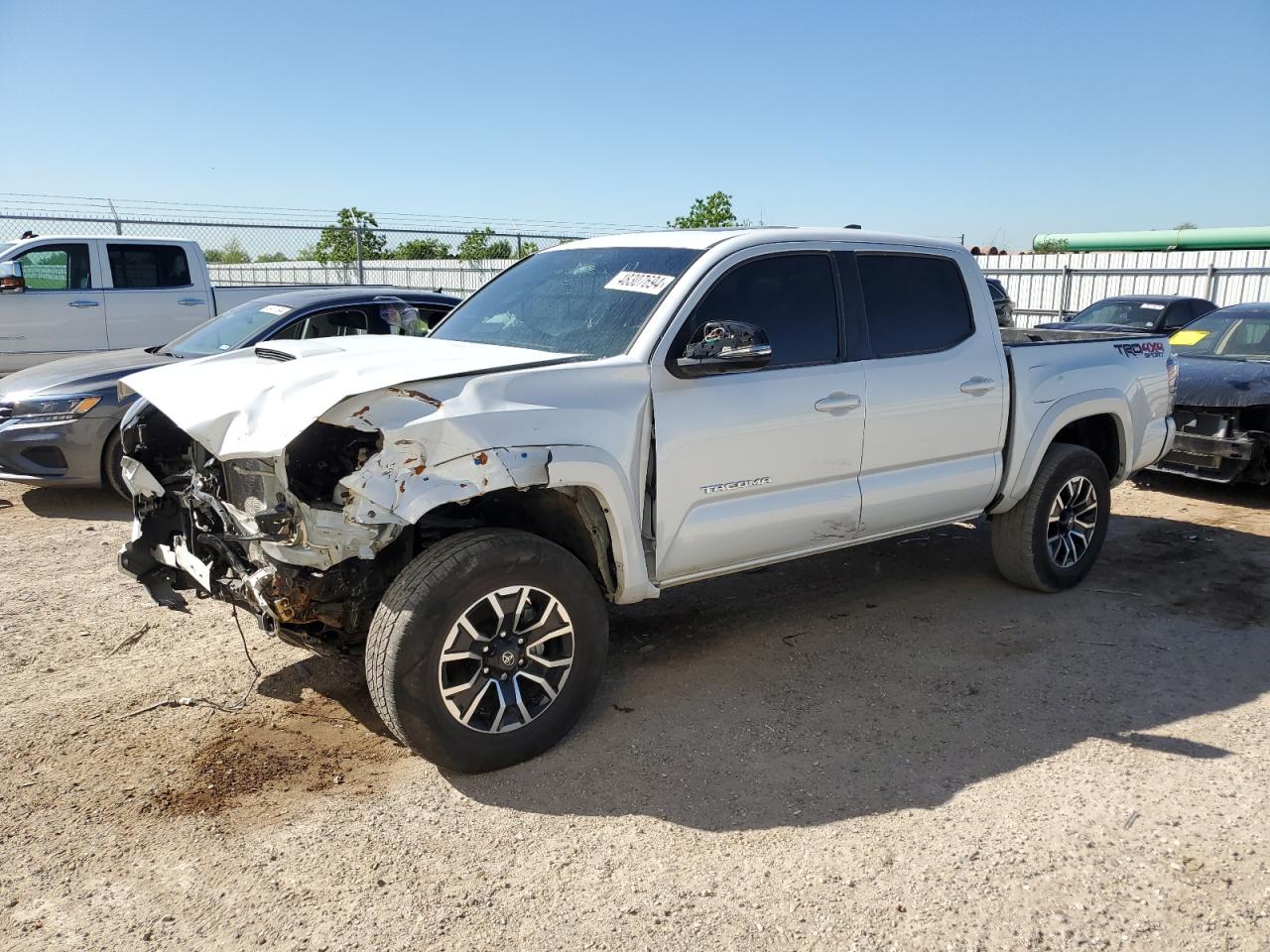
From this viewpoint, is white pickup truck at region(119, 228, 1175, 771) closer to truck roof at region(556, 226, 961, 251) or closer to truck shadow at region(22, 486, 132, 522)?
truck roof at region(556, 226, 961, 251)

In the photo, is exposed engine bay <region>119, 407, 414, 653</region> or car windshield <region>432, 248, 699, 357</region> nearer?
exposed engine bay <region>119, 407, 414, 653</region>

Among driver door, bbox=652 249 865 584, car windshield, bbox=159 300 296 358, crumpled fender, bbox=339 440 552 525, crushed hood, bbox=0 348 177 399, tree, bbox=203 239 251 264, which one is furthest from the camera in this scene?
tree, bbox=203 239 251 264

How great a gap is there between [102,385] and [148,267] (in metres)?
3.99

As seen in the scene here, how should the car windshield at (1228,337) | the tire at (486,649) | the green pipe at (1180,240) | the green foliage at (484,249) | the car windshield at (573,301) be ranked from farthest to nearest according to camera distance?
the green pipe at (1180,240) → the green foliage at (484,249) → the car windshield at (1228,337) → the car windshield at (573,301) → the tire at (486,649)

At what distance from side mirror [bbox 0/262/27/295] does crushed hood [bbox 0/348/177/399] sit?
2794 mm

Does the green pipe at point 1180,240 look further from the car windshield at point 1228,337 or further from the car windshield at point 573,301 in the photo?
the car windshield at point 573,301

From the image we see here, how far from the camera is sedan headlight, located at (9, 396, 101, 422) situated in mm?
7051

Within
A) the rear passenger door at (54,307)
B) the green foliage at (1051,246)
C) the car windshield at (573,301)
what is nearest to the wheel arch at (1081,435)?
the car windshield at (573,301)

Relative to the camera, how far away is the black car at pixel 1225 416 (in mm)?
7754

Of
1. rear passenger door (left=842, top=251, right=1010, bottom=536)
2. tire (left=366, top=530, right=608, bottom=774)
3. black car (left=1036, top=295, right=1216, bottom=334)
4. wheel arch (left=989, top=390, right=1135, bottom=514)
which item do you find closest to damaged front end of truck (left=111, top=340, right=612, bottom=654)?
tire (left=366, top=530, right=608, bottom=774)

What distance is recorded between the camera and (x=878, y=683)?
4500 mm

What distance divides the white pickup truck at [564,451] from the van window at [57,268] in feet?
24.3

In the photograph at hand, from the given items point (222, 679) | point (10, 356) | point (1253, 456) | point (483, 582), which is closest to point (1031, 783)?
point (483, 582)

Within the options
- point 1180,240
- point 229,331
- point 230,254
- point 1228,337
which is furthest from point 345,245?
point 1180,240
